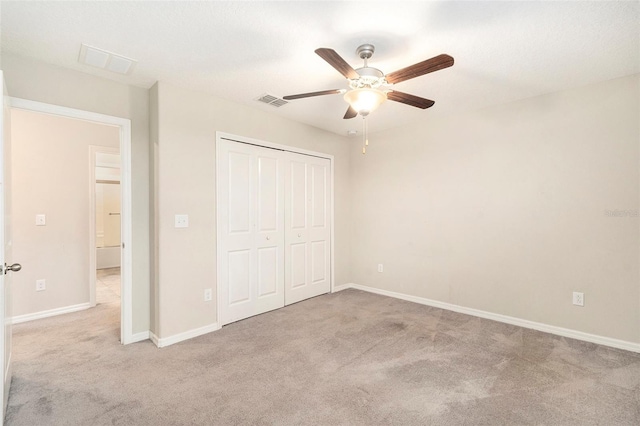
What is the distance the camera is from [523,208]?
321 cm

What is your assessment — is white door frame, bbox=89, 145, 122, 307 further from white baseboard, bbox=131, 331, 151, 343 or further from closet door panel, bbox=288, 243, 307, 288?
closet door panel, bbox=288, 243, 307, 288

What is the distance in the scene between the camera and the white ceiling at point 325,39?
1.80 metres

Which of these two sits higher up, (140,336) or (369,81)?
(369,81)

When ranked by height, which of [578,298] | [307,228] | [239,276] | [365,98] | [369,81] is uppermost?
[369,81]

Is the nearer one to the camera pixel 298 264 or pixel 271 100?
pixel 271 100

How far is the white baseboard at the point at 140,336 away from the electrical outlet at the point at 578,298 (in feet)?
13.4

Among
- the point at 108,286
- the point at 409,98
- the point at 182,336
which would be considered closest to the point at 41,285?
the point at 108,286

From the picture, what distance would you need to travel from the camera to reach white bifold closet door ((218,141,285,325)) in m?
3.26

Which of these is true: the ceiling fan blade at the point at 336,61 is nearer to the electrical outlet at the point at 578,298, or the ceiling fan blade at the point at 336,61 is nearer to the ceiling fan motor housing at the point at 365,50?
the ceiling fan motor housing at the point at 365,50

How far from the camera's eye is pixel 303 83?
9.11 ft

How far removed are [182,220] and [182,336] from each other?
43.0 inches

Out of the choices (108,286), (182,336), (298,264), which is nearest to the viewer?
(182,336)

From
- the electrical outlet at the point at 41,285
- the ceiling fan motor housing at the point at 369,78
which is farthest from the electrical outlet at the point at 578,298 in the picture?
the electrical outlet at the point at 41,285

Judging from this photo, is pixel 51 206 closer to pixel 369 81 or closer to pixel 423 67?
pixel 369 81
